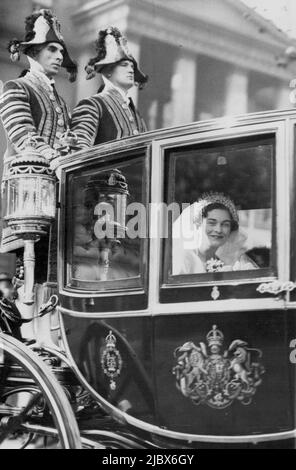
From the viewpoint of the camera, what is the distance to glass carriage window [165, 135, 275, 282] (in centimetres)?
282

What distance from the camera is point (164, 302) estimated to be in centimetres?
291

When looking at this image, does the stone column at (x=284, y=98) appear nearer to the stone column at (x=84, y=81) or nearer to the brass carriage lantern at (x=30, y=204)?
the stone column at (x=84, y=81)

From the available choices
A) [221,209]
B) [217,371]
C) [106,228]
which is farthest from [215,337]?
[106,228]

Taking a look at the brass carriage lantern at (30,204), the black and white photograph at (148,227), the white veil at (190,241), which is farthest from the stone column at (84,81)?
the white veil at (190,241)

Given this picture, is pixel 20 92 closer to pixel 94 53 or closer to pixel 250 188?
pixel 94 53

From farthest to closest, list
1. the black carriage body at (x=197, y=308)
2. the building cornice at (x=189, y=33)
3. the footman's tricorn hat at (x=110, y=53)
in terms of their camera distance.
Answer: the footman's tricorn hat at (x=110, y=53) < the building cornice at (x=189, y=33) < the black carriage body at (x=197, y=308)

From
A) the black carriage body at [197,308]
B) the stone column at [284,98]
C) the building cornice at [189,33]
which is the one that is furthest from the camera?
the building cornice at [189,33]

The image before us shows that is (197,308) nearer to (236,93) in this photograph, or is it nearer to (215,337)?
(215,337)

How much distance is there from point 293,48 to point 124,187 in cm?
84

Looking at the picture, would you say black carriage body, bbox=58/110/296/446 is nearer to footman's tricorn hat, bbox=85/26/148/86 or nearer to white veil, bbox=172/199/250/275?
white veil, bbox=172/199/250/275

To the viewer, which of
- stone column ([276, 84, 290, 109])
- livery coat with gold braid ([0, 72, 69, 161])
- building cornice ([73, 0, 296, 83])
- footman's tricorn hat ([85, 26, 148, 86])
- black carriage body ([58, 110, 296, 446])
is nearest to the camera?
black carriage body ([58, 110, 296, 446])

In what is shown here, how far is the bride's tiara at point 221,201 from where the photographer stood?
9.47ft

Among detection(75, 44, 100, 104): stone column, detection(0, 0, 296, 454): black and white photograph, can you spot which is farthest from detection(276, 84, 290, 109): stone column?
detection(75, 44, 100, 104): stone column

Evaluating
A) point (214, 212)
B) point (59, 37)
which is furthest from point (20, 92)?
point (214, 212)
